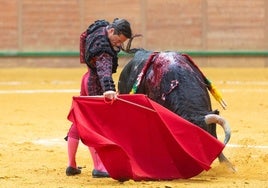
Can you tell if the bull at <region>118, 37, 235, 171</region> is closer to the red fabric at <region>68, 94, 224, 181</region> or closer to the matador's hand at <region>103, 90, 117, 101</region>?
the red fabric at <region>68, 94, 224, 181</region>

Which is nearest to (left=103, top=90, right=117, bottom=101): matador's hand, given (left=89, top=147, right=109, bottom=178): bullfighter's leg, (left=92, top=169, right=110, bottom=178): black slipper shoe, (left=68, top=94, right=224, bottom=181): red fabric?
(left=68, top=94, right=224, bottom=181): red fabric

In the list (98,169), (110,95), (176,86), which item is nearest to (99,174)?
(98,169)

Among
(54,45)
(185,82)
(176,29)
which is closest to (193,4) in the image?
(176,29)

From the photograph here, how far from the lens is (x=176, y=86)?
266 inches

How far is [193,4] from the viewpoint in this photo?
18000 millimetres

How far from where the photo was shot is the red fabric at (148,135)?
21.0ft

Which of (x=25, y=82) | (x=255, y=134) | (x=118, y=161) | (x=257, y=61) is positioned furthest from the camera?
(x=257, y=61)

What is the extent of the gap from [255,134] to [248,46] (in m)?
8.65

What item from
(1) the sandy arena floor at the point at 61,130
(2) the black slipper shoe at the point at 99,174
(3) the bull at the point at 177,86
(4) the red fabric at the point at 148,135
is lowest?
(1) the sandy arena floor at the point at 61,130

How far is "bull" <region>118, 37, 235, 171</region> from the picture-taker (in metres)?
6.54

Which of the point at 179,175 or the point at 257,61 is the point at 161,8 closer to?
the point at 257,61

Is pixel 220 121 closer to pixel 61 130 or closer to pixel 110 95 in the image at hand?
pixel 110 95

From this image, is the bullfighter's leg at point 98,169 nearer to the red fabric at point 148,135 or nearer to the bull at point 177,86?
the red fabric at point 148,135

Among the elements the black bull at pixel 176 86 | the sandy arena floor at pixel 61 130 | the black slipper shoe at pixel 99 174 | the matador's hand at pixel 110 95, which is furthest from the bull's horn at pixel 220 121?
the black slipper shoe at pixel 99 174
